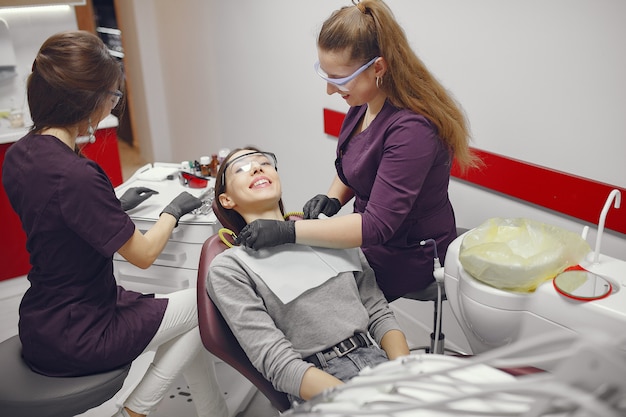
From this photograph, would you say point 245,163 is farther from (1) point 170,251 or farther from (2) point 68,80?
(1) point 170,251

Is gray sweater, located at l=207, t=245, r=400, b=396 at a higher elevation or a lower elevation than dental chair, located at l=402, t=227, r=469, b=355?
higher

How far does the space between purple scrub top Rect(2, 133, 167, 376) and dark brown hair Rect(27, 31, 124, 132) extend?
0.08 metres

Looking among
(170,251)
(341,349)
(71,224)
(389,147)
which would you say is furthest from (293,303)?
(170,251)

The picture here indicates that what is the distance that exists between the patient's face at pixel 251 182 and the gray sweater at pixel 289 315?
174 millimetres

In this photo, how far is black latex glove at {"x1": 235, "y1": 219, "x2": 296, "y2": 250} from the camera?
139cm

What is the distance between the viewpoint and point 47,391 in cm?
141

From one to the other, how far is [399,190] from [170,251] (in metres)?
0.95

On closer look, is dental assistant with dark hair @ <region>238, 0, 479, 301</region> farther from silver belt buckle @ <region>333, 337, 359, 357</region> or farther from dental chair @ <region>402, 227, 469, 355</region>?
silver belt buckle @ <region>333, 337, 359, 357</region>

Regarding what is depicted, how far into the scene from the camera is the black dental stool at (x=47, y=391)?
139 centimetres

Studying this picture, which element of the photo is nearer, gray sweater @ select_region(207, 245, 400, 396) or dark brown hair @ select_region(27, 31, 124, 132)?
gray sweater @ select_region(207, 245, 400, 396)

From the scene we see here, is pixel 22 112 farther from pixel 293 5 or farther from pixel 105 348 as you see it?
pixel 105 348

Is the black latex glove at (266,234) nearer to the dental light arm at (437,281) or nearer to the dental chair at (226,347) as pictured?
the dental chair at (226,347)

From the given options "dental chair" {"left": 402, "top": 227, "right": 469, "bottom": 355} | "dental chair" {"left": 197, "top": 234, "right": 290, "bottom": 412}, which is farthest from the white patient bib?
"dental chair" {"left": 402, "top": 227, "right": 469, "bottom": 355}

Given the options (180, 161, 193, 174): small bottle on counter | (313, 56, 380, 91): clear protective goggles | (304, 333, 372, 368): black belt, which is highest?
(313, 56, 380, 91): clear protective goggles
